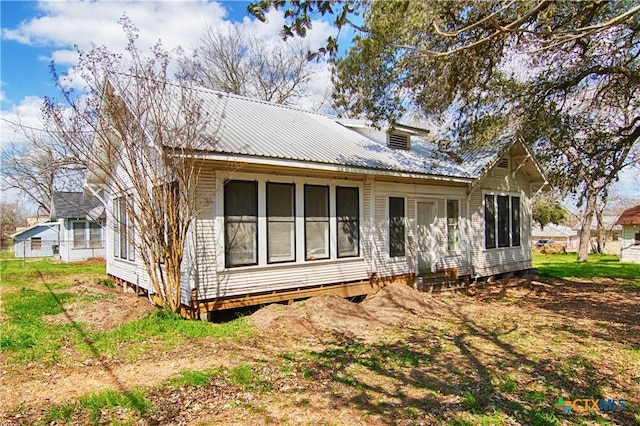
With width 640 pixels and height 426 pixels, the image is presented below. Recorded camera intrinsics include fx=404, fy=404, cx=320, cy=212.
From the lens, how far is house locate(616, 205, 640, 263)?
2530 centimetres

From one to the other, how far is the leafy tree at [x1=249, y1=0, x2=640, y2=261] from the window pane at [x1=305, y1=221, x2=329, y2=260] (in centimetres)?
295

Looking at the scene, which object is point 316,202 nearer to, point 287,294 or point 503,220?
point 287,294

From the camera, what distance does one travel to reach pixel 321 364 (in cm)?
557

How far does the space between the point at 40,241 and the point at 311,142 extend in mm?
29637

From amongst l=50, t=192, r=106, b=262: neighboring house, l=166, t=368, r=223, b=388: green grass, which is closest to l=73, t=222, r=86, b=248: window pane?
l=50, t=192, r=106, b=262: neighboring house

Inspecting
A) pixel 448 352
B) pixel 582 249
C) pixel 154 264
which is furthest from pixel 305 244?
pixel 582 249

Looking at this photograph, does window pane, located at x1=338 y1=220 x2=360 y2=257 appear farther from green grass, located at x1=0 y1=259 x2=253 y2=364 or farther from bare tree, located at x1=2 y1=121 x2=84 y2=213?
bare tree, located at x1=2 y1=121 x2=84 y2=213

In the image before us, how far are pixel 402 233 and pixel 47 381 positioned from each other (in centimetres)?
850

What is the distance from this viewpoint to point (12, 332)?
6871mm

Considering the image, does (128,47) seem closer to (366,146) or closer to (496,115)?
(366,146)

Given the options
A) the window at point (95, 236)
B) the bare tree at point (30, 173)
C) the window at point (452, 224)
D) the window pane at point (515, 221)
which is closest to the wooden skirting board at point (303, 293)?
the window at point (452, 224)

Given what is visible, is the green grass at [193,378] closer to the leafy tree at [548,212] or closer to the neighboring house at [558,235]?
the leafy tree at [548,212]

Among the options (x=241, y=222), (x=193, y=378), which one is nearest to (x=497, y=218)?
(x=241, y=222)

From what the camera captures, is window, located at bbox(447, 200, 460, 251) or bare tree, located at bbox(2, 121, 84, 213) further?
bare tree, located at bbox(2, 121, 84, 213)
